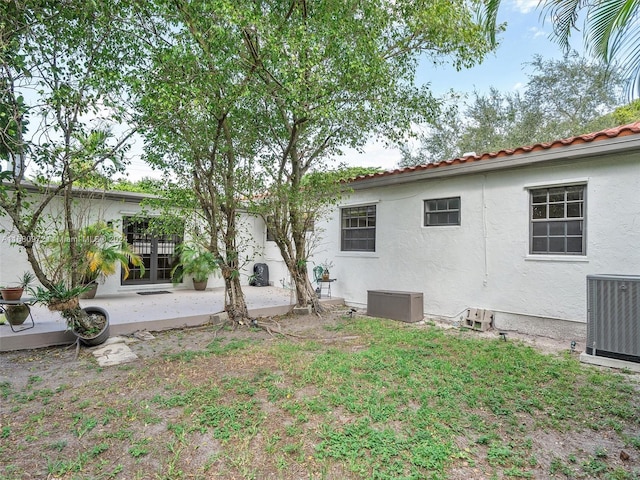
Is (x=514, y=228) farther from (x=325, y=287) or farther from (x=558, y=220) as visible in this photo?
(x=325, y=287)

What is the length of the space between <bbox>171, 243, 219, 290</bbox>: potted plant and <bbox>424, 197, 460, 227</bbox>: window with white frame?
20.1 ft

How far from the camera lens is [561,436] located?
299 centimetres

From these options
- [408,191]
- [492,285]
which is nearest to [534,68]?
[408,191]

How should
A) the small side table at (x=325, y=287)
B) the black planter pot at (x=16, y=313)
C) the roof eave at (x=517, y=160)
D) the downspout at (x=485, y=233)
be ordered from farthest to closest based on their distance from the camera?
the small side table at (x=325, y=287) → the downspout at (x=485, y=233) → the black planter pot at (x=16, y=313) → the roof eave at (x=517, y=160)

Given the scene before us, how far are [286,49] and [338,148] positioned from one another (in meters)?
3.09

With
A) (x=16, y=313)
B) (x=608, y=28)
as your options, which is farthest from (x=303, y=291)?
(x=608, y=28)

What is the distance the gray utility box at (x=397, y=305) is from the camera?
23.6 ft

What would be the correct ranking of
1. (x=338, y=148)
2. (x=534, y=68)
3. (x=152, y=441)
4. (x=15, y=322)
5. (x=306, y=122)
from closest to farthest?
1. (x=152, y=441)
2. (x=15, y=322)
3. (x=306, y=122)
4. (x=338, y=148)
5. (x=534, y=68)

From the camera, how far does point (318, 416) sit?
3279mm

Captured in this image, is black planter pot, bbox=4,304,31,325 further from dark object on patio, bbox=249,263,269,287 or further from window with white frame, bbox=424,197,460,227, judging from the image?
window with white frame, bbox=424,197,460,227

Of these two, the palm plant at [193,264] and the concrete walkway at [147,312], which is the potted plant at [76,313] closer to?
the concrete walkway at [147,312]

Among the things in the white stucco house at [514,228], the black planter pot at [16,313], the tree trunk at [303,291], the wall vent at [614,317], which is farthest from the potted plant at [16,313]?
the wall vent at [614,317]

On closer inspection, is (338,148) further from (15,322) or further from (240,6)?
(15,322)

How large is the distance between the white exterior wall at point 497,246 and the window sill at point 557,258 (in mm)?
13
